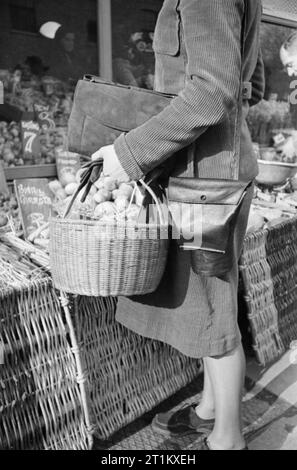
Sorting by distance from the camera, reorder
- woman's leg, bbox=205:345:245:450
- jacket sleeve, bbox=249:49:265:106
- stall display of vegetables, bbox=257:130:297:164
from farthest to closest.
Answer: stall display of vegetables, bbox=257:130:297:164
jacket sleeve, bbox=249:49:265:106
woman's leg, bbox=205:345:245:450

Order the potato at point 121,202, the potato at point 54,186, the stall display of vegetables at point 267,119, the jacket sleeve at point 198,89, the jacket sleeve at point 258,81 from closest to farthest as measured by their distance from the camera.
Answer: the jacket sleeve at point 198,89 < the jacket sleeve at point 258,81 < the potato at point 121,202 < the potato at point 54,186 < the stall display of vegetables at point 267,119

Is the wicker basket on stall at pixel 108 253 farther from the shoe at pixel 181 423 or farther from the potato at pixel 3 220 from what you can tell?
the potato at pixel 3 220

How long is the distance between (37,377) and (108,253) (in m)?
0.66

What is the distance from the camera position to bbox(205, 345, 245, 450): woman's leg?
155cm

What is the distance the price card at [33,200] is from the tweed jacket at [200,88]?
152cm

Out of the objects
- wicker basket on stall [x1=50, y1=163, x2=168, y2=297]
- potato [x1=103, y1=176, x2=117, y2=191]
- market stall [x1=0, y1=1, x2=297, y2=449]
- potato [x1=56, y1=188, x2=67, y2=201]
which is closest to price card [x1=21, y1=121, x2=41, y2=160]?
market stall [x1=0, y1=1, x2=297, y2=449]

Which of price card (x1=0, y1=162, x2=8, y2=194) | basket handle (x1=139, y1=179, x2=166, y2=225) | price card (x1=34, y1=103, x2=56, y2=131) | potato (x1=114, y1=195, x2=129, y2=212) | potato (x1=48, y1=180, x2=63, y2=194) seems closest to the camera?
basket handle (x1=139, y1=179, x2=166, y2=225)

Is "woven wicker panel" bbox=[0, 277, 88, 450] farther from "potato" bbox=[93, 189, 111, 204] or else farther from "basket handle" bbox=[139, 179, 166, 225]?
"potato" bbox=[93, 189, 111, 204]

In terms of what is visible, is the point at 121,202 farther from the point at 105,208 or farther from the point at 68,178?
the point at 68,178

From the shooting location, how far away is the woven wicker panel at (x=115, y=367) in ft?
5.87

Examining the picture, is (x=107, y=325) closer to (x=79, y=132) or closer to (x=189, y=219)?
(x=189, y=219)

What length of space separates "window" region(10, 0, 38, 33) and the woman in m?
1.99

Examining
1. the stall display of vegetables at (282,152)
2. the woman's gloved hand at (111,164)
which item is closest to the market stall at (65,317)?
the woman's gloved hand at (111,164)
